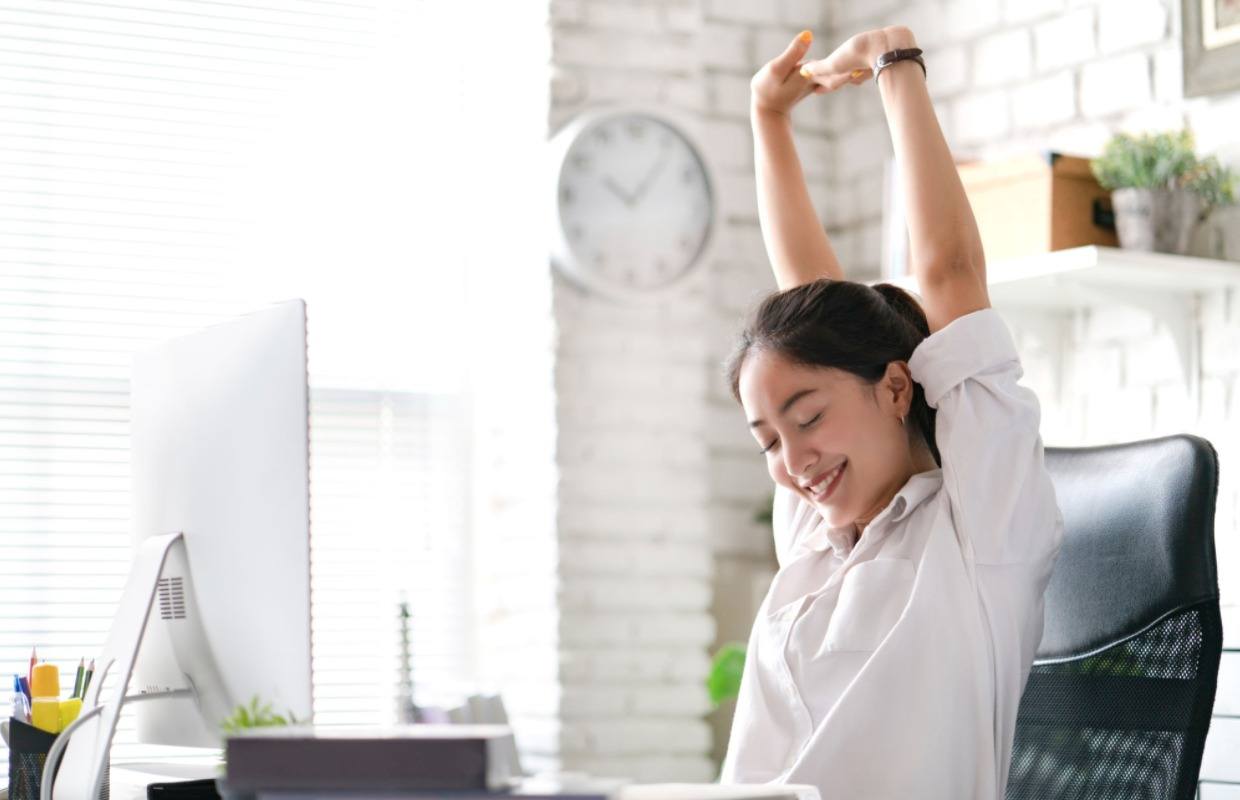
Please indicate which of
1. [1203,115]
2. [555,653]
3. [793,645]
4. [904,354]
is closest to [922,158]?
[904,354]

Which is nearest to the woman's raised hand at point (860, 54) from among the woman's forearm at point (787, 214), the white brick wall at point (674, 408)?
the woman's forearm at point (787, 214)

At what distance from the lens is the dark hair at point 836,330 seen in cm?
155

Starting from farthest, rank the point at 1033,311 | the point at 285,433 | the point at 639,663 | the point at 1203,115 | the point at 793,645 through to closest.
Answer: the point at 639,663 → the point at 1033,311 → the point at 1203,115 → the point at 793,645 → the point at 285,433

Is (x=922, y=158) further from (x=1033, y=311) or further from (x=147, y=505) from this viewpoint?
(x=1033, y=311)

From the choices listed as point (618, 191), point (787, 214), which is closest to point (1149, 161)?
point (787, 214)

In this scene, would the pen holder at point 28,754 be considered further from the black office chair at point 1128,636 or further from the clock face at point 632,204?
the clock face at point 632,204

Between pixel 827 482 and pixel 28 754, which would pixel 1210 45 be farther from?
pixel 28 754

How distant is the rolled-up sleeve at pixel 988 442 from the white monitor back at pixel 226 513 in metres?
0.63

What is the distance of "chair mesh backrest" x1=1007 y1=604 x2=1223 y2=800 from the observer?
1479mm

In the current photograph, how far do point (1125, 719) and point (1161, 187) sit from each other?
1316 millimetres

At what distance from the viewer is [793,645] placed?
1.56 m

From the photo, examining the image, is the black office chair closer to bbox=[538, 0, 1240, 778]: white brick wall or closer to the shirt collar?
the shirt collar

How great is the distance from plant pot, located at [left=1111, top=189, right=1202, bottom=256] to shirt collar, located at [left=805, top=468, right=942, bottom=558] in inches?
45.6

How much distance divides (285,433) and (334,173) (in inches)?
75.0
